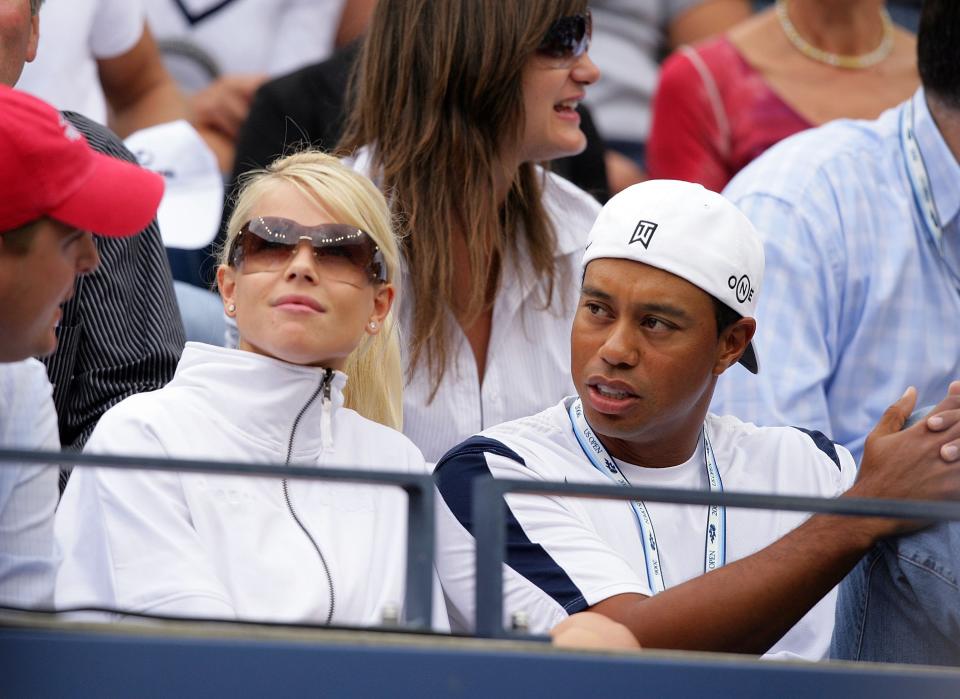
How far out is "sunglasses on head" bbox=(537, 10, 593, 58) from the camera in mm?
3307

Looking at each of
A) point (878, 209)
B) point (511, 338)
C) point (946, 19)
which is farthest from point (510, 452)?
point (946, 19)

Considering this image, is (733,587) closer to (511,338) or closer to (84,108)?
(511,338)

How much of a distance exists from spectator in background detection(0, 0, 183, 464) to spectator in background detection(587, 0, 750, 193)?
257cm

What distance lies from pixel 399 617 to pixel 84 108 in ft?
7.60

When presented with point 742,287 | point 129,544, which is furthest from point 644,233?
point 129,544

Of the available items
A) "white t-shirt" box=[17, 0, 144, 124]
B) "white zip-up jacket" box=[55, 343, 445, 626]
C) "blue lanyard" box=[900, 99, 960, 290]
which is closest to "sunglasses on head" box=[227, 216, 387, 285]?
"white zip-up jacket" box=[55, 343, 445, 626]

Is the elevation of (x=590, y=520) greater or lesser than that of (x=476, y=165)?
lesser

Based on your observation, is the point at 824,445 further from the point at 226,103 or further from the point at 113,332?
the point at 226,103

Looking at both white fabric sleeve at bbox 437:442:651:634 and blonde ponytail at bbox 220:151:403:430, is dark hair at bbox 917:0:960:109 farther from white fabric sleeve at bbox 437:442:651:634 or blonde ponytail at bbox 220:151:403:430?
white fabric sleeve at bbox 437:442:651:634

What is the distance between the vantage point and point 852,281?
341cm

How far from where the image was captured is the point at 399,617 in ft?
5.99

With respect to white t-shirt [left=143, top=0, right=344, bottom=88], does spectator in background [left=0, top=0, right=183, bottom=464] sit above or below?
below

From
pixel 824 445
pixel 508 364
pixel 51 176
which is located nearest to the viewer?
pixel 51 176

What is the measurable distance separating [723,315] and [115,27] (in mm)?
1960
